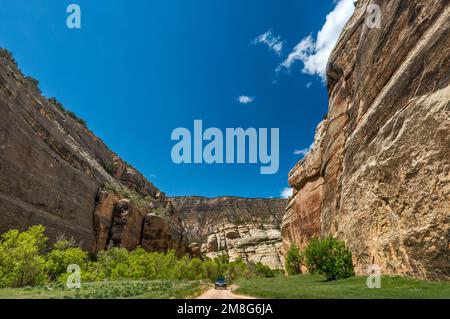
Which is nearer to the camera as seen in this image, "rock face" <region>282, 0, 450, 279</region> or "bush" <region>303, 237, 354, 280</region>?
"rock face" <region>282, 0, 450, 279</region>

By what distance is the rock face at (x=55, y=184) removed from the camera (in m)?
37.7

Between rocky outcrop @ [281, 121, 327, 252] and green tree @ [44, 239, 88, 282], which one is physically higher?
rocky outcrop @ [281, 121, 327, 252]

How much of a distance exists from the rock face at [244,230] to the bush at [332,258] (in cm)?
9220

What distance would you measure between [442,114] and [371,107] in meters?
12.2

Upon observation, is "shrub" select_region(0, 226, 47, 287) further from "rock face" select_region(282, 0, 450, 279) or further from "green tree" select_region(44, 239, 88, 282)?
"rock face" select_region(282, 0, 450, 279)

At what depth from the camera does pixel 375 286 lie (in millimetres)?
21688

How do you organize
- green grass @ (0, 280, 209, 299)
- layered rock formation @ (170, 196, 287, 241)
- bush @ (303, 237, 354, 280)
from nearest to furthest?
1. green grass @ (0, 280, 209, 299)
2. bush @ (303, 237, 354, 280)
3. layered rock formation @ (170, 196, 287, 241)

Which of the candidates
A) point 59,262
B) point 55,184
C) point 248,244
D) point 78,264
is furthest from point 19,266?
point 248,244

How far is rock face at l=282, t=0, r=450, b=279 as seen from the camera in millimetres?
20828

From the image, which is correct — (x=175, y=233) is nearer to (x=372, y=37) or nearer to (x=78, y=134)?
(x=78, y=134)

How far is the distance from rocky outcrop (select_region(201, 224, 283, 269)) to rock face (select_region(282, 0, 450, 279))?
91.9 metres

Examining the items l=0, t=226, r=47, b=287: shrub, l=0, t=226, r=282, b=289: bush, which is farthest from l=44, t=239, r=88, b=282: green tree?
l=0, t=226, r=47, b=287: shrub

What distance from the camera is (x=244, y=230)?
152 m
